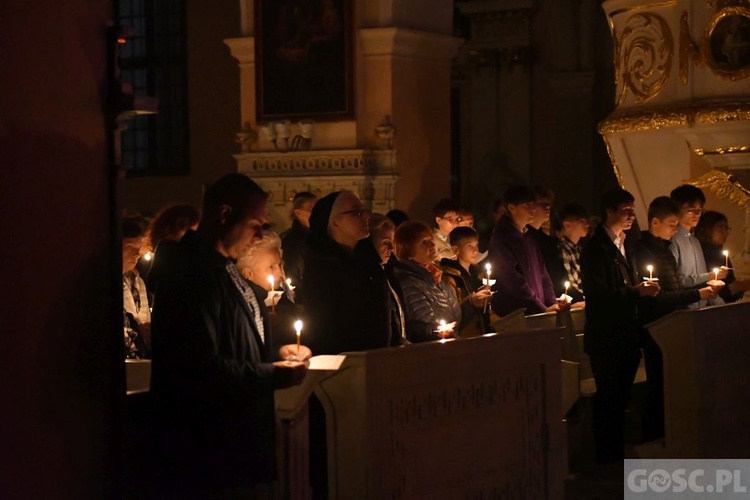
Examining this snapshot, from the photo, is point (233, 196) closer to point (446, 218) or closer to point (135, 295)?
point (135, 295)

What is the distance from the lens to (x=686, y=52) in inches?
470

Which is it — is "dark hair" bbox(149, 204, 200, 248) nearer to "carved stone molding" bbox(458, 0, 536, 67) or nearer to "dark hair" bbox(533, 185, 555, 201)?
"dark hair" bbox(533, 185, 555, 201)

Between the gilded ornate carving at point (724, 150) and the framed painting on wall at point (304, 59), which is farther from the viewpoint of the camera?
the framed painting on wall at point (304, 59)

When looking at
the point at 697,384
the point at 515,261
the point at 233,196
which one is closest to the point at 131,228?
the point at 233,196

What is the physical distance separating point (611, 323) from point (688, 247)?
1082 mm

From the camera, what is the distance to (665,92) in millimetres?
12102

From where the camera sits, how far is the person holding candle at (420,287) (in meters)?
6.87

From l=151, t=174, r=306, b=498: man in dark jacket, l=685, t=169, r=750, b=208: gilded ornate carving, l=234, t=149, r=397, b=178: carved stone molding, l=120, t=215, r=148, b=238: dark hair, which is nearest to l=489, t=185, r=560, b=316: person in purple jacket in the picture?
l=120, t=215, r=148, b=238: dark hair

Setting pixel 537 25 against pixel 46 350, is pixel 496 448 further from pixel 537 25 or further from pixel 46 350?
pixel 537 25

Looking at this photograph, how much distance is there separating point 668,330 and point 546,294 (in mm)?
1106

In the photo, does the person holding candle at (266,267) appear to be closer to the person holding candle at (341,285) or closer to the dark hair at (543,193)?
the person holding candle at (341,285)

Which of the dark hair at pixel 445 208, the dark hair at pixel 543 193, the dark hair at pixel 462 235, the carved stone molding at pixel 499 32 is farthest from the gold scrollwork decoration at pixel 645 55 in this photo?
the carved stone molding at pixel 499 32

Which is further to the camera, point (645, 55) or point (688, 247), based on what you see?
point (645, 55)

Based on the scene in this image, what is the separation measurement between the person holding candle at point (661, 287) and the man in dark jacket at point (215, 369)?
4402mm
